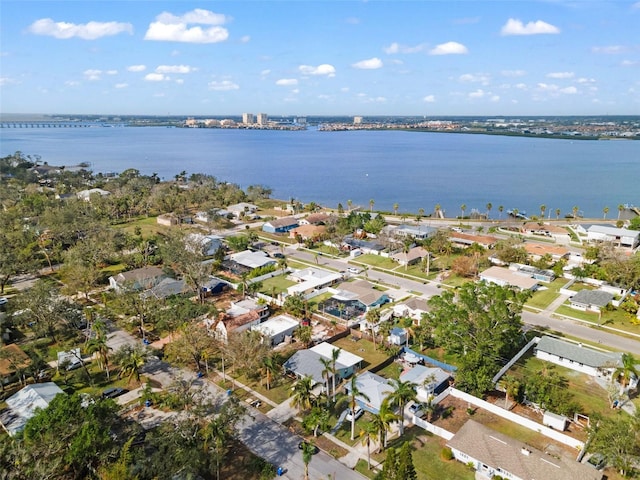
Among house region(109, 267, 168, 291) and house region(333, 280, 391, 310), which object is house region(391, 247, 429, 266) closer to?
house region(333, 280, 391, 310)

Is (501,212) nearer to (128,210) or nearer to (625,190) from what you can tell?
(625,190)

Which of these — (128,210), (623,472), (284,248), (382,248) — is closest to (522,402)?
(623,472)

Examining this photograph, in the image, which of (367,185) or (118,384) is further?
(367,185)

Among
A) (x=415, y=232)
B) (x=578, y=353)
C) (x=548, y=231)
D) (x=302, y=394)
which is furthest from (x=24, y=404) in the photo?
(x=548, y=231)

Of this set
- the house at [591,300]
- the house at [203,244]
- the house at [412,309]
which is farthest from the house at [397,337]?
the house at [203,244]

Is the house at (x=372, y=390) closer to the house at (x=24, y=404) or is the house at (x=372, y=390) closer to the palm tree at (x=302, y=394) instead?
the palm tree at (x=302, y=394)

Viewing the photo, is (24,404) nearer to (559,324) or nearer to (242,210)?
(559,324)
